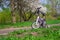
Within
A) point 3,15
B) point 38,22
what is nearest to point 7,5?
point 3,15

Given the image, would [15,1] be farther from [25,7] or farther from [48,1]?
[48,1]

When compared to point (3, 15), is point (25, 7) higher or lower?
higher

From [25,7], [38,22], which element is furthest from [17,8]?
[38,22]

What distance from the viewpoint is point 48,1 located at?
5950 cm

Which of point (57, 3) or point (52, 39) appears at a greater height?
point (52, 39)

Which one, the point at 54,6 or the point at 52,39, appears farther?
the point at 54,6

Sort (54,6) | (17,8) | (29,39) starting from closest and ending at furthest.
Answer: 1. (29,39)
2. (17,8)
3. (54,6)

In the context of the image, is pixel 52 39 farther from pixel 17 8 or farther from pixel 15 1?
pixel 17 8

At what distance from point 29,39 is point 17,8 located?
28.7 meters

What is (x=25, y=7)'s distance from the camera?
3769cm

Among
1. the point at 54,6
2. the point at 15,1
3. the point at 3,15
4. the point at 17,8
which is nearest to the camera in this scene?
the point at 15,1

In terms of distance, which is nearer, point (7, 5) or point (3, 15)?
point (7, 5)

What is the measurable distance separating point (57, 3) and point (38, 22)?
47.3 m

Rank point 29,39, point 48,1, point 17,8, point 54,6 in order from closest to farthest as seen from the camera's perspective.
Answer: point 29,39 → point 17,8 → point 48,1 → point 54,6
